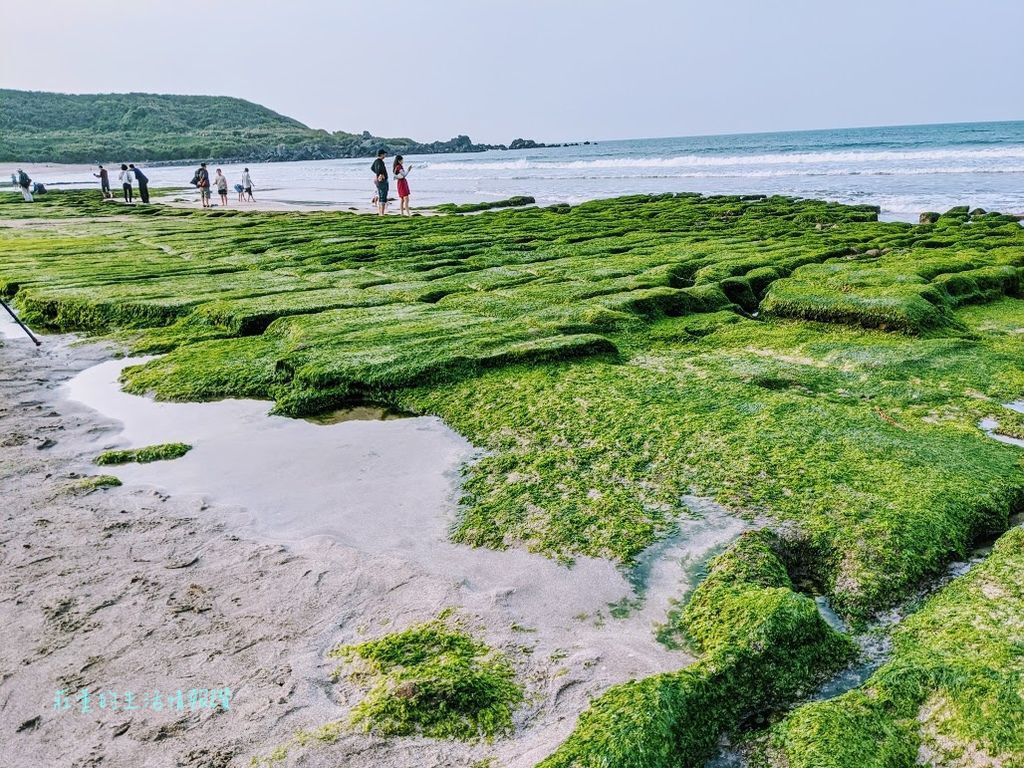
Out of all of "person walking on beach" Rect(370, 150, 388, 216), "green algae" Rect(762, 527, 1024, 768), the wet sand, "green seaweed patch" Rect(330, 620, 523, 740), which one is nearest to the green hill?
"person walking on beach" Rect(370, 150, 388, 216)

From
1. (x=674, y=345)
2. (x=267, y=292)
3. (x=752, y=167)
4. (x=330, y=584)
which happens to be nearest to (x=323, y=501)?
(x=330, y=584)

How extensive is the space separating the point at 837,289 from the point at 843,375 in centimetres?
337

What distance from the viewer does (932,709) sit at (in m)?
2.99

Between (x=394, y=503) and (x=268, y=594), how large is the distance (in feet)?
4.19

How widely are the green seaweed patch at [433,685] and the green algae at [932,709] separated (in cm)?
110

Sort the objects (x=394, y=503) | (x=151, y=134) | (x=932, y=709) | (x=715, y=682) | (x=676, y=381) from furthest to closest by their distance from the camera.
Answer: (x=151, y=134)
(x=676, y=381)
(x=394, y=503)
(x=715, y=682)
(x=932, y=709)

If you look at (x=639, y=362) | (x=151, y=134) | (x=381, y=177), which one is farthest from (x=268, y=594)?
(x=151, y=134)

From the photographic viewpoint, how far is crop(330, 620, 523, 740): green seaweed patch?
3.09 m

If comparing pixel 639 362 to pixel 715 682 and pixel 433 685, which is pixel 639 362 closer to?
pixel 715 682

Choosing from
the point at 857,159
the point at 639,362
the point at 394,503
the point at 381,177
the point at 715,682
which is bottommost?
the point at 394,503

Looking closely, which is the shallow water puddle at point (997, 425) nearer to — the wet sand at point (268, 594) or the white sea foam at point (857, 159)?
the wet sand at point (268, 594)

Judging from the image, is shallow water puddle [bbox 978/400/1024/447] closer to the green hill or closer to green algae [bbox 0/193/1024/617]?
green algae [bbox 0/193/1024/617]

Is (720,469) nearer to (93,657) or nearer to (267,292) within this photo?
(93,657)

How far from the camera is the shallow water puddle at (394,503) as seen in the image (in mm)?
3834
